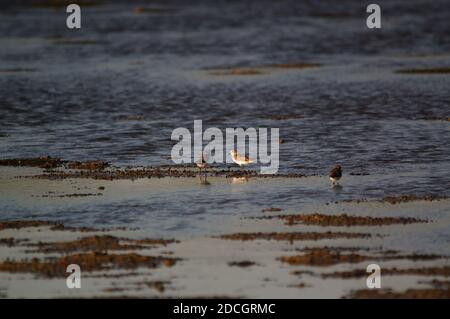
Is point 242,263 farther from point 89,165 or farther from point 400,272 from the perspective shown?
point 89,165

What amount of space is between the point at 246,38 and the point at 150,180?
3165 centimetres

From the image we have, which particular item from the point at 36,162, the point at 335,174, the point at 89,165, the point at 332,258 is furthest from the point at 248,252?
the point at 36,162

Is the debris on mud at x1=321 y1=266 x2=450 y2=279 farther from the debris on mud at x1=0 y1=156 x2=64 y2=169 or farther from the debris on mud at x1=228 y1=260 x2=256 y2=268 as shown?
the debris on mud at x1=0 y1=156 x2=64 y2=169

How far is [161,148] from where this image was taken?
2600 centimetres

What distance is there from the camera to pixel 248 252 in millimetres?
16578

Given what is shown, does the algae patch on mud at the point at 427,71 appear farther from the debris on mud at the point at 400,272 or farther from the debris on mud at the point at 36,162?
the debris on mud at the point at 400,272

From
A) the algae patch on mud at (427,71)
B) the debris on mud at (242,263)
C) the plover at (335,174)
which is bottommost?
the debris on mud at (242,263)

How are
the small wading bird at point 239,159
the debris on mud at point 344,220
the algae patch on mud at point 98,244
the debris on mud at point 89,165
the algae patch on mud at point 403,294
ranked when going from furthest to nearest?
1. the debris on mud at point 89,165
2. the small wading bird at point 239,159
3. the debris on mud at point 344,220
4. the algae patch on mud at point 98,244
5. the algae patch on mud at point 403,294

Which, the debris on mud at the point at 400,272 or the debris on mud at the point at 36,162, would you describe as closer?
the debris on mud at the point at 400,272

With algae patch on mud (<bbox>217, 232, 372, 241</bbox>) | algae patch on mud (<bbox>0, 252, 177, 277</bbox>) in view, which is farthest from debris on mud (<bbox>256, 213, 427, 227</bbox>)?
algae patch on mud (<bbox>0, 252, 177, 277</bbox>)

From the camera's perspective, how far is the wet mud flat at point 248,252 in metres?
14.9

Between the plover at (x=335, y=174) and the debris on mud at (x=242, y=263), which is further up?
the plover at (x=335, y=174)

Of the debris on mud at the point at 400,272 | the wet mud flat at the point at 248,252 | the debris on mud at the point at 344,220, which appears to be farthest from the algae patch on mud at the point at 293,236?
the debris on mud at the point at 400,272
